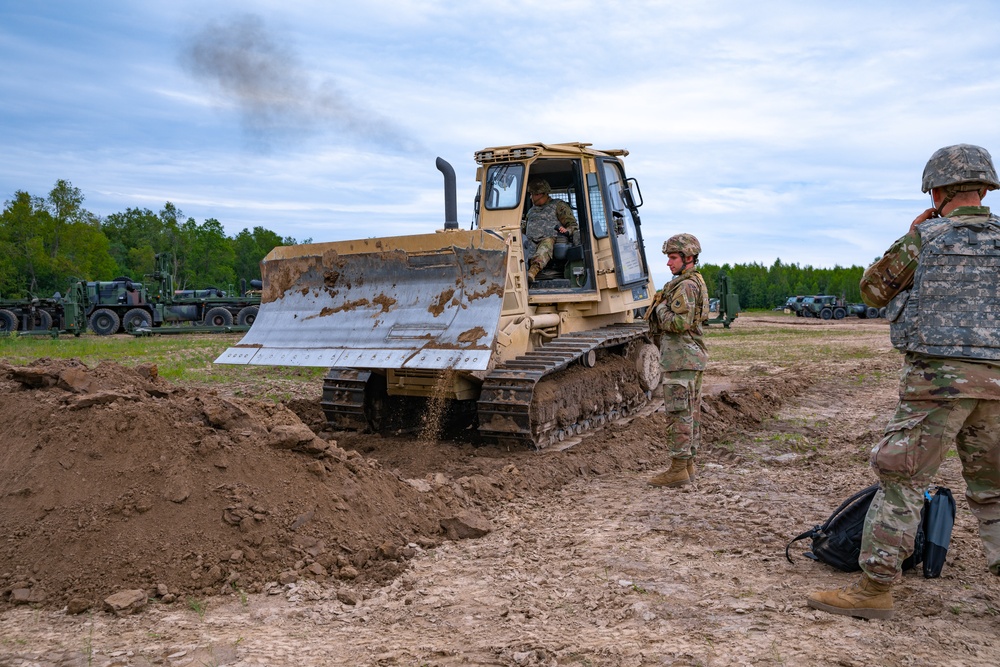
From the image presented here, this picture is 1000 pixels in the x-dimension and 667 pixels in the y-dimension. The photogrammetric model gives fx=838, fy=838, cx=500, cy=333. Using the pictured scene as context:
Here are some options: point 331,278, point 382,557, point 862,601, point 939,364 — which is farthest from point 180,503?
point 939,364

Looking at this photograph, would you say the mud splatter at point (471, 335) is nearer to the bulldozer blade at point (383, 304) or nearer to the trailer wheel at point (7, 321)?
the bulldozer blade at point (383, 304)

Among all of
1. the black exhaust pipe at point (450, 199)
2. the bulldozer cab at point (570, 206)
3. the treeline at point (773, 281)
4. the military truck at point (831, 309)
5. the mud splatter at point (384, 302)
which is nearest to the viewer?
the mud splatter at point (384, 302)

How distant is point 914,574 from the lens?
172 inches

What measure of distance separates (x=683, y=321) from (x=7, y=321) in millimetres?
29431

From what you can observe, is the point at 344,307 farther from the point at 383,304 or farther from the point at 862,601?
the point at 862,601

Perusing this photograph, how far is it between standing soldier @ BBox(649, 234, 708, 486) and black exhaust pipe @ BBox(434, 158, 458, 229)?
2940 mm

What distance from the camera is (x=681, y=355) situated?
660 cm

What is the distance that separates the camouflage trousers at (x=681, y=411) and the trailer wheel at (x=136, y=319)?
26587 mm

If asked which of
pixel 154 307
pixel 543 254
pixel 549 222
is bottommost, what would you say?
pixel 154 307

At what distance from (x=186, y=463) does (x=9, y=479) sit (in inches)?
43.2

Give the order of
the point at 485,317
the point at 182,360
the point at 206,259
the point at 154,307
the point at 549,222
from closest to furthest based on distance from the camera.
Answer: the point at 485,317, the point at 549,222, the point at 182,360, the point at 154,307, the point at 206,259

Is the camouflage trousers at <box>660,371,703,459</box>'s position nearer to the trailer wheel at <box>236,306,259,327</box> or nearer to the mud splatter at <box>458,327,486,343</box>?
the mud splatter at <box>458,327,486,343</box>

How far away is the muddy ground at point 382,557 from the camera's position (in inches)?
144

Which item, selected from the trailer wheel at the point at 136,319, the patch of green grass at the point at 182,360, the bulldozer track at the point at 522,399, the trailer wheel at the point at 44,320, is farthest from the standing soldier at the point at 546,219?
the trailer wheel at the point at 44,320
